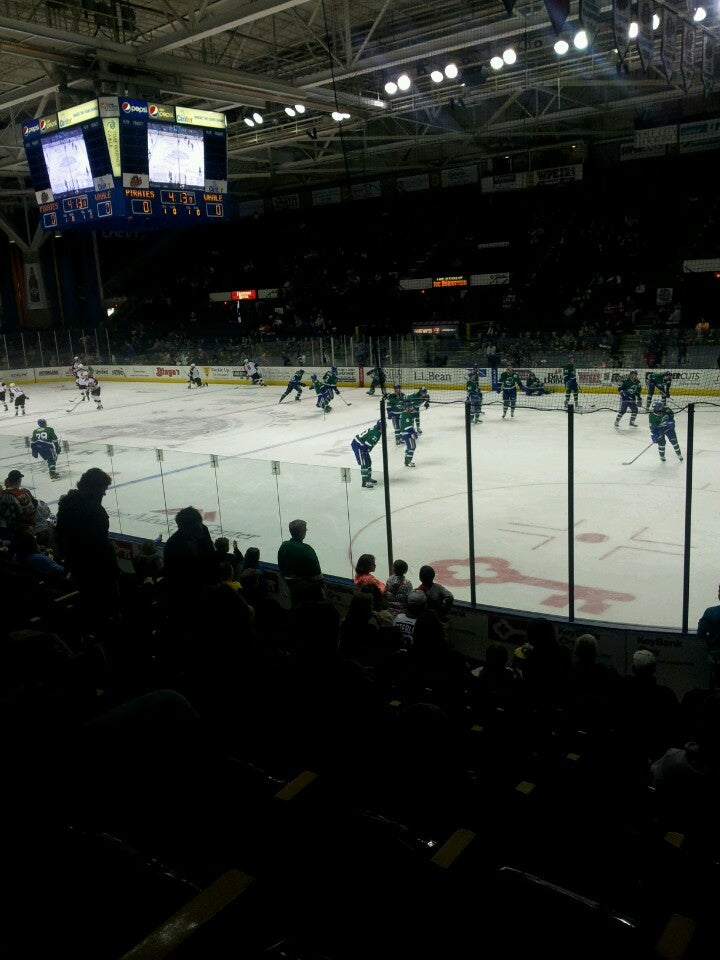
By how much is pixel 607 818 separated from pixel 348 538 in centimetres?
551

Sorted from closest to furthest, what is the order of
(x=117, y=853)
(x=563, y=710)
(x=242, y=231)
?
(x=117, y=853) → (x=563, y=710) → (x=242, y=231)

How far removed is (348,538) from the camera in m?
7.65

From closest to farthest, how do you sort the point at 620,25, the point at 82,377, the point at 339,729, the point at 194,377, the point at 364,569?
the point at 339,729 → the point at 364,569 → the point at 620,25 → the point at 82,377 → the point at 194,377

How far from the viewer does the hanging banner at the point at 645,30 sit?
10.9 metres

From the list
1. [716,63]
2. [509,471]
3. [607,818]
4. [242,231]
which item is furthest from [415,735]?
[242,231]

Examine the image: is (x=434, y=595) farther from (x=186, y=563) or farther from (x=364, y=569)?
(x=186, y=563)

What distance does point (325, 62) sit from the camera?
1734 cm

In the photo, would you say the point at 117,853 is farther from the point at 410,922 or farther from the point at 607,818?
the point at 607,818

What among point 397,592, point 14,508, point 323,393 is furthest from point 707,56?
point 14,508

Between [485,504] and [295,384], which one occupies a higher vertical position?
[295,384]

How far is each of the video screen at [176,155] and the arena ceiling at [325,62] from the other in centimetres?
142

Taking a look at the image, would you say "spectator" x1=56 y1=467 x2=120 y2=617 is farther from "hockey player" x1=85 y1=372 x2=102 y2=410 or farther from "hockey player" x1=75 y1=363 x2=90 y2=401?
"hockey player" x1=75 y1=363 x2=90 y2=401

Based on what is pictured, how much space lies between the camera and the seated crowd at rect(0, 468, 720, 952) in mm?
2062

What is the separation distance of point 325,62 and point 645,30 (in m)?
8.27
